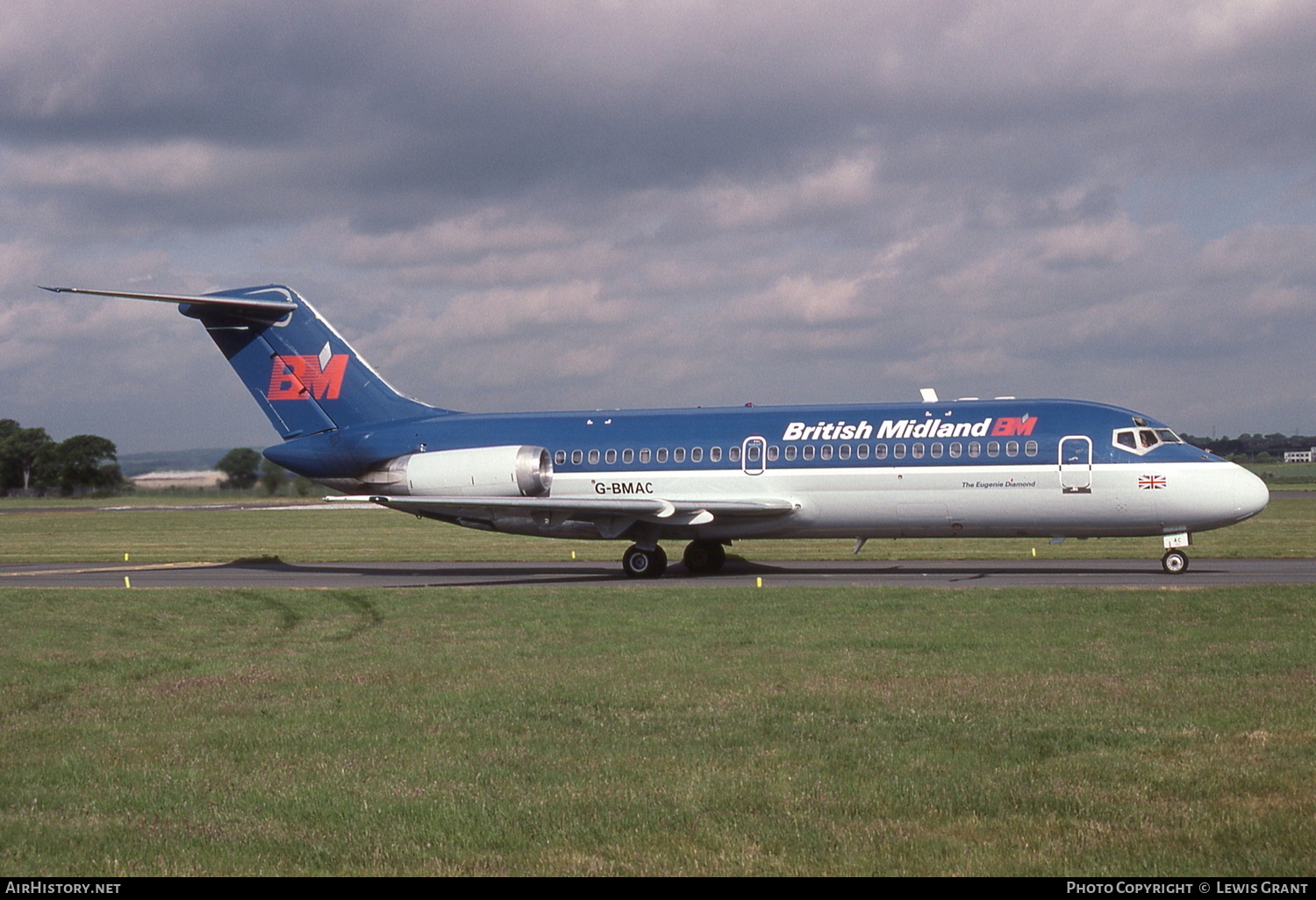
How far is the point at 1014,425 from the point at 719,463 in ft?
22.6

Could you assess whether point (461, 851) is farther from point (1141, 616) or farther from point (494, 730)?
point (1141, 616)

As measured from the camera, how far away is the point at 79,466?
12444 cm

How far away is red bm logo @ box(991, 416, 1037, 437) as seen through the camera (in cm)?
2709

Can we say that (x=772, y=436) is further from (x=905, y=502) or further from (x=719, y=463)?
(x=905, y=502)

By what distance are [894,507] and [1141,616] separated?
10912 millimetres

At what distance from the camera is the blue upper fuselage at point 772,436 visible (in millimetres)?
26969

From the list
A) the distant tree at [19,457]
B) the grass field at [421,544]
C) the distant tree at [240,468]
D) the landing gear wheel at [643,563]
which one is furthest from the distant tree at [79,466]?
the landing gear wheel at [643,563]

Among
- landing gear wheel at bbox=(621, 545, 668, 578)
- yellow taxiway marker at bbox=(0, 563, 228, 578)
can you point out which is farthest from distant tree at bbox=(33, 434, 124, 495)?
landing gear wheel at bbox=(621, 545, 668, 578)

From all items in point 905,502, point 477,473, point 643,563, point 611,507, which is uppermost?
point 477,473

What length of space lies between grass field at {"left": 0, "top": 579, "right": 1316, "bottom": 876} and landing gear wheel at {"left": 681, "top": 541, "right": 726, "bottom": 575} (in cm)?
1311

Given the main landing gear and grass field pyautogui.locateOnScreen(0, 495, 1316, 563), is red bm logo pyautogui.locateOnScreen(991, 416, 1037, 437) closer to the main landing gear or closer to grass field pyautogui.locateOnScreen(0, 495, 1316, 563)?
grass field pyautogui.locateOnScreen(0, 495, 1316, 563)

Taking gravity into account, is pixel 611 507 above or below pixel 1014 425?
below

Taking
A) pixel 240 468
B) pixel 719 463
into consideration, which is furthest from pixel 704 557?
pixel 240 468
